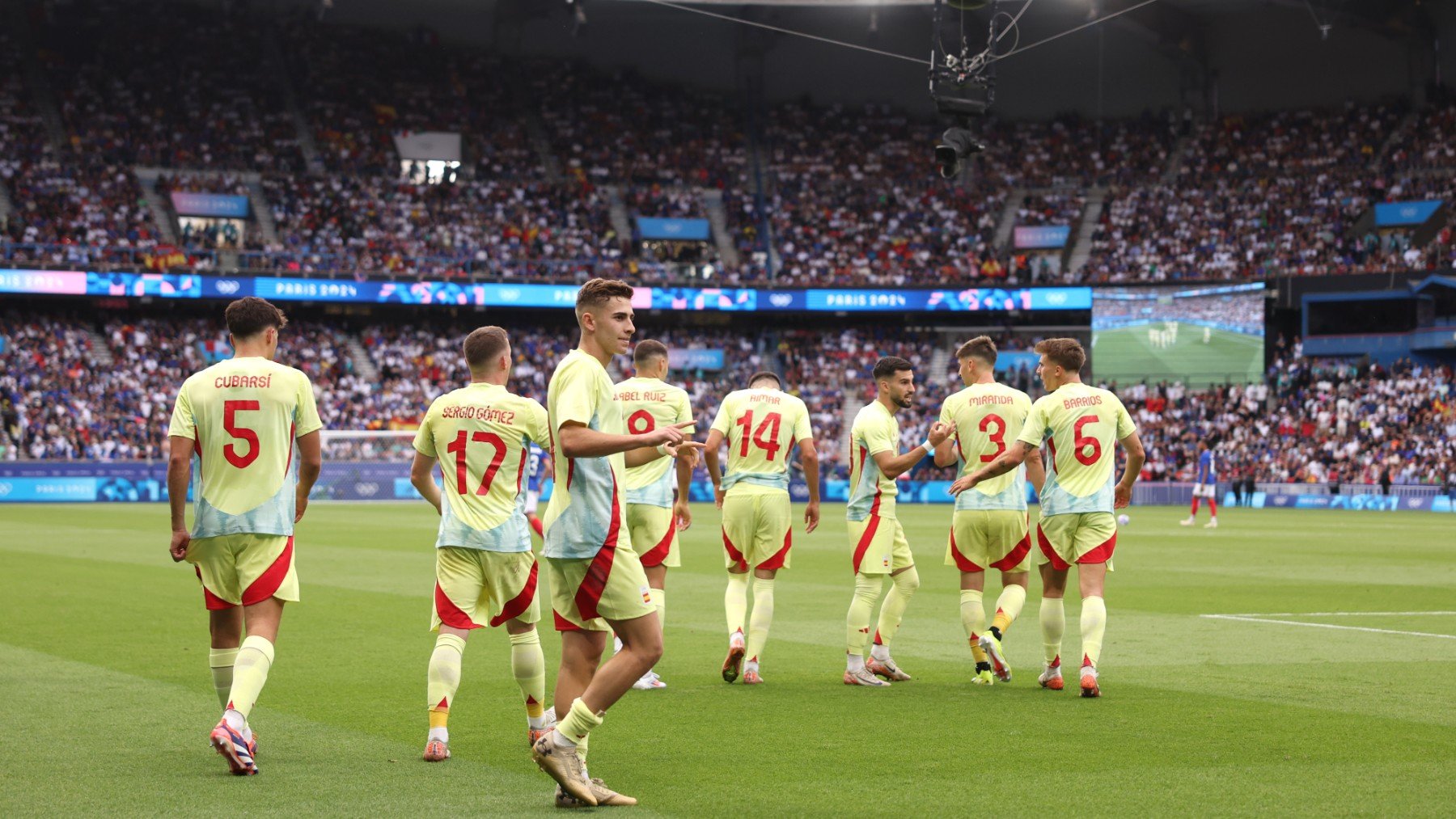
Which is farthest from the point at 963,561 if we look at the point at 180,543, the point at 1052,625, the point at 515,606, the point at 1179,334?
the point at 1179,334

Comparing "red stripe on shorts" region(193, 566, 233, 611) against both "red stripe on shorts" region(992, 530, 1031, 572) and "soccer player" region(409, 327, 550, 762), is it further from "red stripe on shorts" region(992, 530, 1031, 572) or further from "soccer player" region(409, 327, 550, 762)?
"red stripe on shorts" region(992, 530, 1031, 572)

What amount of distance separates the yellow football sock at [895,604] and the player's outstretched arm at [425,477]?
161 inches

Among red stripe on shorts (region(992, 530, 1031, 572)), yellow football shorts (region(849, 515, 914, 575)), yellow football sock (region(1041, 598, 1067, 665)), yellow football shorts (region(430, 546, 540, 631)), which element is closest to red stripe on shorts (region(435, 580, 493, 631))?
yellow football shorts (region(430, 546, 540, 631))

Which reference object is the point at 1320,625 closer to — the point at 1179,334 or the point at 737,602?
the point at 737,602

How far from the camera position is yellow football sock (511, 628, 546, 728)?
826 cm

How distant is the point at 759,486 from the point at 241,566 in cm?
490

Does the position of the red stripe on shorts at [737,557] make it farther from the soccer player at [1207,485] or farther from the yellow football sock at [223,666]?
the soccer player at [1207,485]

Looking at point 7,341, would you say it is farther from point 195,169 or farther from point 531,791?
point 531,791

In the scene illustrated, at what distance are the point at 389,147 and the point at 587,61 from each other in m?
10.5

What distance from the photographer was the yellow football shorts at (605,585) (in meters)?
6.88

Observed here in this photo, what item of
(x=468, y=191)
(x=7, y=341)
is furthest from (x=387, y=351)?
(x=7, y=341)

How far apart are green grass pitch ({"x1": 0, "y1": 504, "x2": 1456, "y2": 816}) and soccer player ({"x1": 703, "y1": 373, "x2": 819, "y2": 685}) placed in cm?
76

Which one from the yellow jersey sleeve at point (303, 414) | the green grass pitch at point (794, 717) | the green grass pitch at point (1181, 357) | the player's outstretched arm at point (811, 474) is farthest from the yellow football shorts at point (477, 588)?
the green grass pitch at point (1181, 357)

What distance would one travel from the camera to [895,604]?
11664 millimetres
